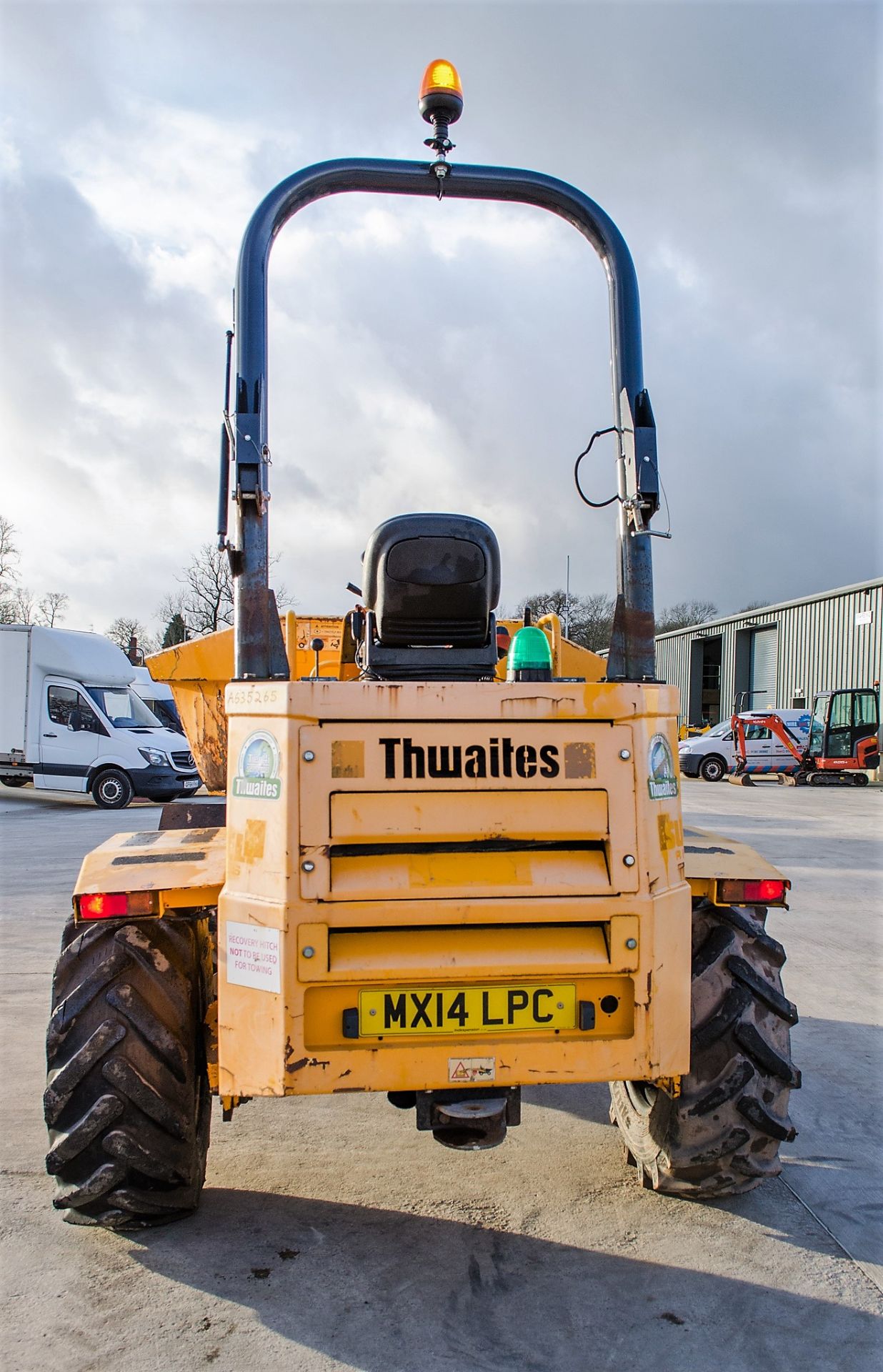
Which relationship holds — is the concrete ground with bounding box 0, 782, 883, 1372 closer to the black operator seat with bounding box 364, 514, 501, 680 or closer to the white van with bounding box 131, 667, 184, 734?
the black operator seat with bounding box 364, 514, 501, 680

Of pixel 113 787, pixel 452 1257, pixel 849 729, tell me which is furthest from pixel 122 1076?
pixel 849 729

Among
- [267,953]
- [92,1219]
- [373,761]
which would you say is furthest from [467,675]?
[92,1219]

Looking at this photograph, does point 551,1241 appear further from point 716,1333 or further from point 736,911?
point 736,911

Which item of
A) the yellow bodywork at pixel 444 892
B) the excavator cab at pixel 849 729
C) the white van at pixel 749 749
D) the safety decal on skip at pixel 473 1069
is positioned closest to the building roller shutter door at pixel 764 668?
the white van at pixel 749 749

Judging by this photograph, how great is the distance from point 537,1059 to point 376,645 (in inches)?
56.3

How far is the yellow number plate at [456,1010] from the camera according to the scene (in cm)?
289

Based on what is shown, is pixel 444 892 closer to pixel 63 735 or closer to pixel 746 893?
pixel 746 893

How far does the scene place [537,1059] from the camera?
2.93 m

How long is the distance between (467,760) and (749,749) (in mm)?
25097

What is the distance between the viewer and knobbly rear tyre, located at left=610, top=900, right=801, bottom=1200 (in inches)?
134

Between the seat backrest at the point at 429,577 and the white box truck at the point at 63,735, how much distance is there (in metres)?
15.6

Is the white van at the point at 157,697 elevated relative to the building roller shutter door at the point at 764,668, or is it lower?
lower

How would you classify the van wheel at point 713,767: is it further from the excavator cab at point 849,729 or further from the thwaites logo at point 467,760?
the thwaites logo at point 467,760

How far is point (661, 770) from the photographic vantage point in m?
3.11
